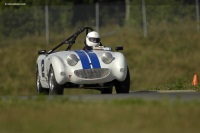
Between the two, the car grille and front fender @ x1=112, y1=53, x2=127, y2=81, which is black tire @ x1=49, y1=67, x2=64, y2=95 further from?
front fender @ x1=112, y1=53, x2=127, y2=81

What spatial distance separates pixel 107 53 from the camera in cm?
1930

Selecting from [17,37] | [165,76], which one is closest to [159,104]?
[165,76]

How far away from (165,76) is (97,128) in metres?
28.6

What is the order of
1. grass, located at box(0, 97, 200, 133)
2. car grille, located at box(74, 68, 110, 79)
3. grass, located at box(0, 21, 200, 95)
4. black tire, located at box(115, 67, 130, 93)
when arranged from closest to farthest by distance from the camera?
grass, located at box(0, 97, 200, 133) < car grille, located at box(74, 68, 110, 79) < black tire, located at box(115, 67, 130, 93) < grass, located at box(0, 21, 200, 95)

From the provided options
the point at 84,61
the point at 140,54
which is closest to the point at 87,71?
the point at 84,61

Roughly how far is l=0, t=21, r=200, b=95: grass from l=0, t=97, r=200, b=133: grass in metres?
22.7

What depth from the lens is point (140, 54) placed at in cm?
4194

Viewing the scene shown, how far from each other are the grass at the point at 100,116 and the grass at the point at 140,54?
22684mm

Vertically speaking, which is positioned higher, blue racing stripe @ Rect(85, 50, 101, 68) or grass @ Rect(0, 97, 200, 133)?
blue racing stripe @ Rect(85, 50, 101, 68)

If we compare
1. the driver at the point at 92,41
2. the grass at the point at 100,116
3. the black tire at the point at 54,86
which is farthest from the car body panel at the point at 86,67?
the grass at the point at 100,116

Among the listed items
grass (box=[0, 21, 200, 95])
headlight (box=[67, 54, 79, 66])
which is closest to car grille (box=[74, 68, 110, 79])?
headlight (box=[67, 54, 79, 66])

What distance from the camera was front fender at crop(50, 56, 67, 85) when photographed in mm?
18875

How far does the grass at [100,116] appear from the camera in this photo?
35.8 ft

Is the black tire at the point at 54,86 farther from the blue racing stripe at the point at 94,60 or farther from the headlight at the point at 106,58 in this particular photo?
the headlight at the point at 106,58
